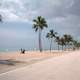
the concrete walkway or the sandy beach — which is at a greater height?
the sandy beach

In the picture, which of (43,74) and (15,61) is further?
(15,61)

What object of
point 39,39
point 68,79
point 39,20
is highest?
point 39,20

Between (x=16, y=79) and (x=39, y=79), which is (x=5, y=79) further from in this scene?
(x=39, y=79)

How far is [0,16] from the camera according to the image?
3216 cm

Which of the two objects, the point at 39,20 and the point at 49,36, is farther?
the point at 49,36

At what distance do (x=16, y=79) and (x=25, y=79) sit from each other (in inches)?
18.4

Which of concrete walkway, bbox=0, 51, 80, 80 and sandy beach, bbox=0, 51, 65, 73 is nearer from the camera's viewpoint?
concrete walkway, bbox=0, 51, 80, 80

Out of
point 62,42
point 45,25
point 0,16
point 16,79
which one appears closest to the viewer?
point 16,79

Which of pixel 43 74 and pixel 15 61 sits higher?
pixel 15 61

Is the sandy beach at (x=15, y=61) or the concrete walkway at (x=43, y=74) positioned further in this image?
the sandy beach at (x=15, y=61)

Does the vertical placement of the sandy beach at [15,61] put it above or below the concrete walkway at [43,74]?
above

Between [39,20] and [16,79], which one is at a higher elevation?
[39,20]

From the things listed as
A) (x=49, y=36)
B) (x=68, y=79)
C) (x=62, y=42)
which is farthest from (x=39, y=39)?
(x=68, y=79)

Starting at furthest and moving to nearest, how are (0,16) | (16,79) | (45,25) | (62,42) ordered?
(62,42), (45,25), (0,16), (16,79)
